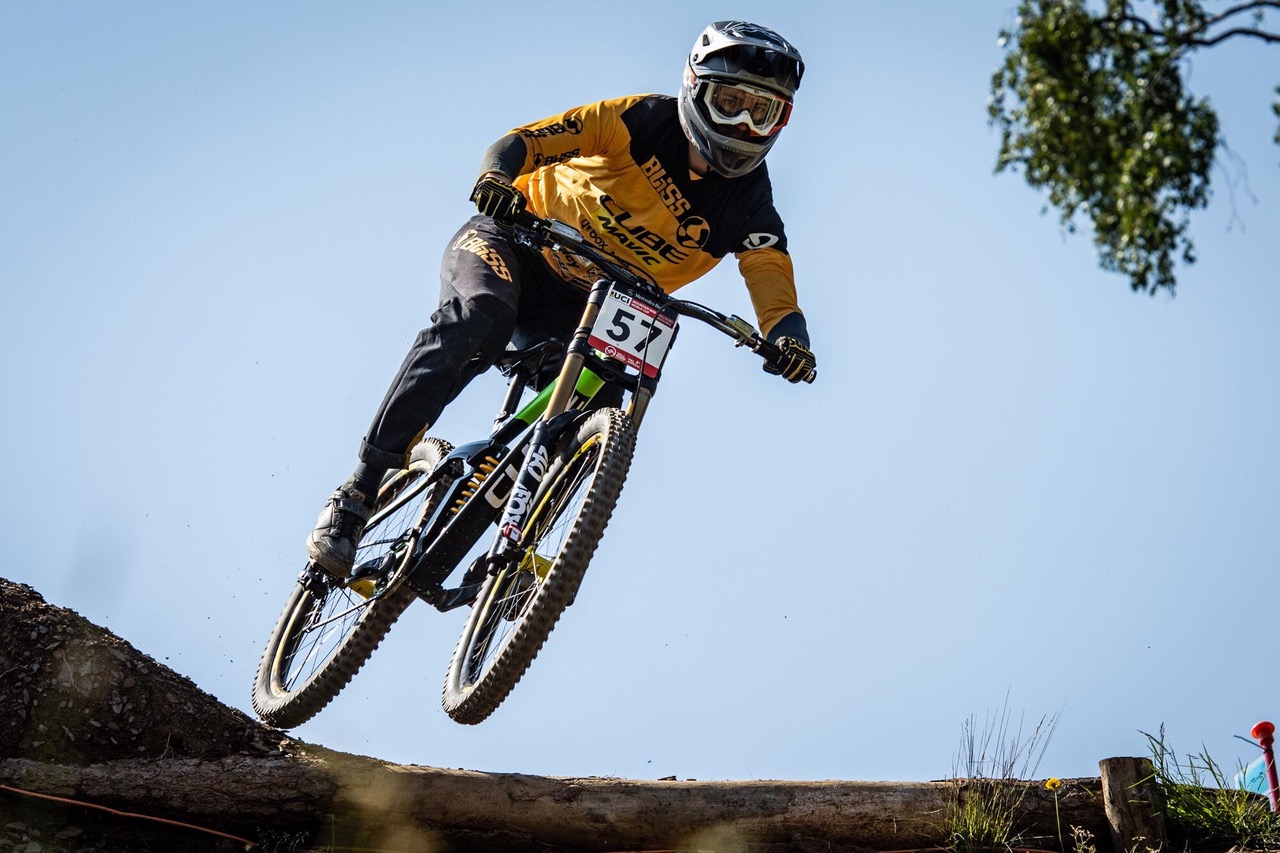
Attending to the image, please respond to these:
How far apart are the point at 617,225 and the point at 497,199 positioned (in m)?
1.00

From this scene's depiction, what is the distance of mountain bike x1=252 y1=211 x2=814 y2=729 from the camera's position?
5781mm

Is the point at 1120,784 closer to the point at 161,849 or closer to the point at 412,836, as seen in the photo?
the point at 412,836

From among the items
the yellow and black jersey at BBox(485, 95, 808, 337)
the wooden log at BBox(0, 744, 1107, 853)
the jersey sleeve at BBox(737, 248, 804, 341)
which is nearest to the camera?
the wooden log at BBox(0, 744, 1107, 853)

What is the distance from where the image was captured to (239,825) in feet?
18.2

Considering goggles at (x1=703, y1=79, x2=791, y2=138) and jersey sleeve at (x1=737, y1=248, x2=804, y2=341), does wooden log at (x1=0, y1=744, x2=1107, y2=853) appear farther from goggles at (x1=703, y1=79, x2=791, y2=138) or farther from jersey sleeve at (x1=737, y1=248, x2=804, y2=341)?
goggles at (x1=703, y1=79, x2=791, y2=138)

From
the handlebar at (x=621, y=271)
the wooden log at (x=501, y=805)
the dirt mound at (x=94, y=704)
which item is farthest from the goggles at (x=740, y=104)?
the dirt mound at (x=94, y=704)

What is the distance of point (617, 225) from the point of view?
7.11 m

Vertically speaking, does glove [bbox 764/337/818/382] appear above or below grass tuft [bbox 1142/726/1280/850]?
above

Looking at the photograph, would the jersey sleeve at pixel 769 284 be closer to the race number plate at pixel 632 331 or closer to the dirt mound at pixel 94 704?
the race number plate at pixel 632 331

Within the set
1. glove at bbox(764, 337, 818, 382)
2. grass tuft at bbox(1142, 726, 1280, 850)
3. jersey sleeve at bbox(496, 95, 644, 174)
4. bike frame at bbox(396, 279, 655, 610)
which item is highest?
jersey sleeve at bbox(496, 95, 644, 174)

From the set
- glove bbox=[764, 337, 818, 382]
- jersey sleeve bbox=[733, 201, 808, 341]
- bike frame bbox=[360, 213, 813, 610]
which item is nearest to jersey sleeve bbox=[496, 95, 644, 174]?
bike frame bbox=[360, 213, 813, 610]

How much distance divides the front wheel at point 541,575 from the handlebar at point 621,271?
0.63 m

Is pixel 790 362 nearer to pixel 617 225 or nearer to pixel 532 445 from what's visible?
pixel 617 225

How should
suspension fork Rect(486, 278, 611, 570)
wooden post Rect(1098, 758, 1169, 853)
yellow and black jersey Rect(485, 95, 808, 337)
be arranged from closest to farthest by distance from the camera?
wooden post Rect(1098, 758, 1169, 853)
suspension fork Rect(486, 278, 611, 570)
yellow and black jersey Rect(485, 95, 808, 337)
